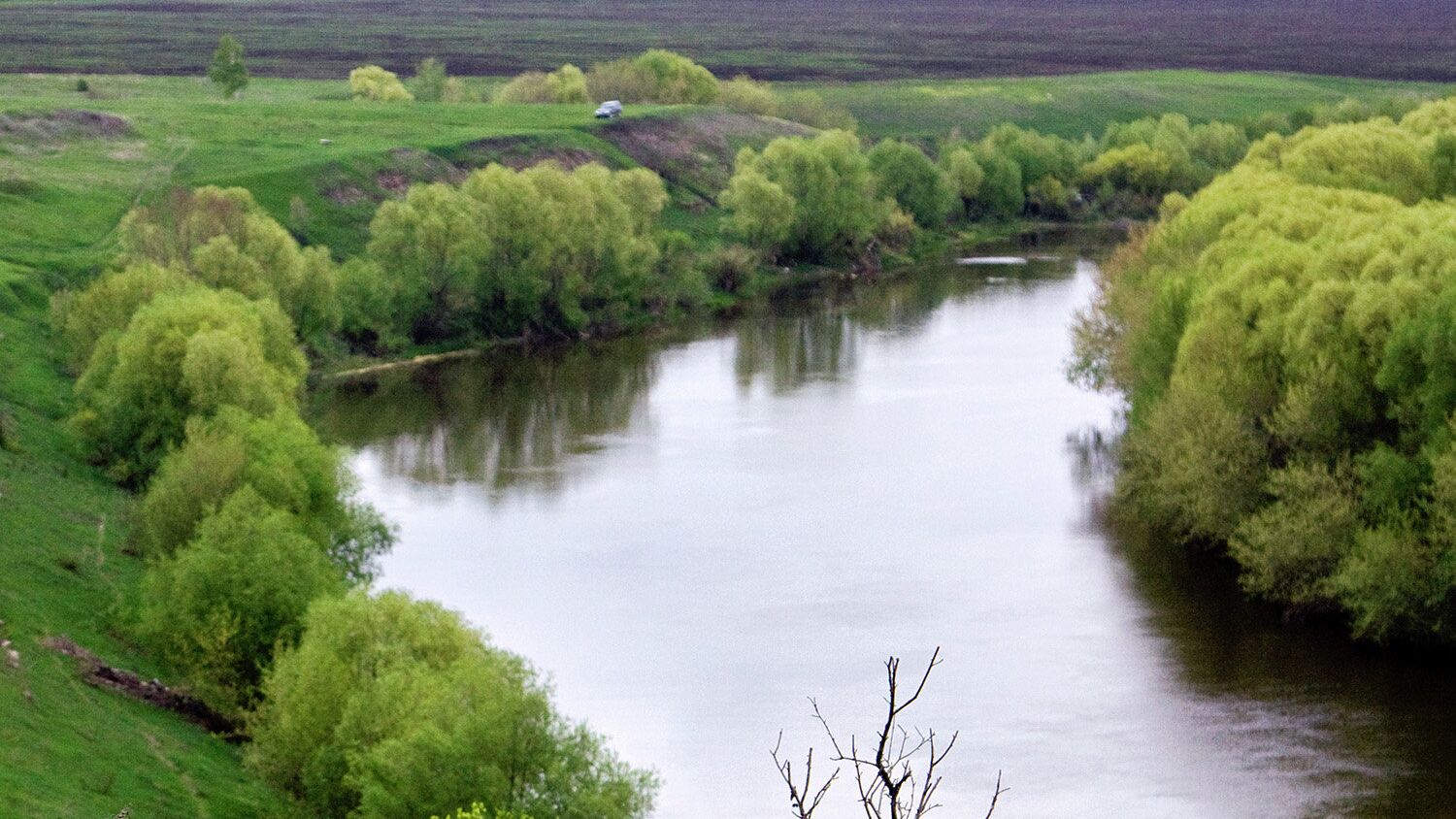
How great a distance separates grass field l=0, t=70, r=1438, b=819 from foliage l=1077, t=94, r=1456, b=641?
20954 mm

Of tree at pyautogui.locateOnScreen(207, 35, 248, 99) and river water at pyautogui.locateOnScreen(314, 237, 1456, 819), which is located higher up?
tree at pyautogui.locateOnScreen(207, 35, 248, 99)

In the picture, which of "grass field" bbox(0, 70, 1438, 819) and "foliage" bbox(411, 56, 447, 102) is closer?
"grass field" bbox(0, 70, 1438, 819)

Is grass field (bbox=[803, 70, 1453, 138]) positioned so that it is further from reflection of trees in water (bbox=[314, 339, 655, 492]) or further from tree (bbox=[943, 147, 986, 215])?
reflection of trees in water (bbox=[314, 339, 655, 492])

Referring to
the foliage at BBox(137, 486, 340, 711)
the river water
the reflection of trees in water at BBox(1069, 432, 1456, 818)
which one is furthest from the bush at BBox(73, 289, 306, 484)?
the reflection of trees in water at BBox(1069, 432, 1456, 818)

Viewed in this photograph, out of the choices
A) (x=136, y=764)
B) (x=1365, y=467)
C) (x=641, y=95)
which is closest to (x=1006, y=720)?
(x=1365, y=467)

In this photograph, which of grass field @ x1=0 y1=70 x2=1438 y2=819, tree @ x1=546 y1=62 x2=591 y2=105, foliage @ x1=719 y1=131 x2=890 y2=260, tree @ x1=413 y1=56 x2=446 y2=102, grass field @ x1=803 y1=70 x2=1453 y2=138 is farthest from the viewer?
grass field @ x1=803 y1=70 x2=1453 y2=138

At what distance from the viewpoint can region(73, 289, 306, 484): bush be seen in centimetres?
4288

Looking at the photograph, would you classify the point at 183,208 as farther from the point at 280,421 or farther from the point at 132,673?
the point at 132,673

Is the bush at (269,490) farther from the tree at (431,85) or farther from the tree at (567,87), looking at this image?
the tree at (431,85)

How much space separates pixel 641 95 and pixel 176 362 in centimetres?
8059

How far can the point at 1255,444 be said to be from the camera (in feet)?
128

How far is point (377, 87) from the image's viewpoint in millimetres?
119125

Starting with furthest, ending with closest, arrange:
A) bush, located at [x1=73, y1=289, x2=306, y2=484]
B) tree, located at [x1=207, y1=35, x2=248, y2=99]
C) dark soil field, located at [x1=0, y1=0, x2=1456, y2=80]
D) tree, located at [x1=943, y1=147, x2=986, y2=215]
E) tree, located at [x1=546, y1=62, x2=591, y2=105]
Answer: dark soil field, located at [x1=0, y1=0, x2=1456, y2=80] < tree, located at [x1=546, y1=62, x2=591, y2=105] < tree, located at [x1=207, y1=35, x2=248, y2=99] < tree, located at [x1=943, y1=147, x2=986, y2=215] < bush, located at [x1=73, y1=289, x2=306, y2=484]

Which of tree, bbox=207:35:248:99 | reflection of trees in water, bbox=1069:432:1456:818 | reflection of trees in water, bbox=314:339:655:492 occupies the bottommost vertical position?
reflection of trees in water, bbox=314:339:655:492
